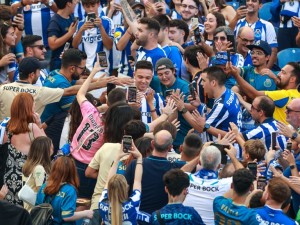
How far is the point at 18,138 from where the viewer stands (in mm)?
11875

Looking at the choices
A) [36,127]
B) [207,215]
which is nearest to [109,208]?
[207,215]

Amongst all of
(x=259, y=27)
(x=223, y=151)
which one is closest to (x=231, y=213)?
(x=223, y=151)

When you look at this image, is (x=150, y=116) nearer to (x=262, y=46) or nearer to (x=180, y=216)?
(x=262, y=46)

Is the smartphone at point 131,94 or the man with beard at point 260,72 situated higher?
the smartphone at point 131,94

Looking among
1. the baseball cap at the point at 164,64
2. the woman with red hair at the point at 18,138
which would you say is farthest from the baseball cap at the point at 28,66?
the baseball cap at the point at 164,64

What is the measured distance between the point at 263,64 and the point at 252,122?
0.96m

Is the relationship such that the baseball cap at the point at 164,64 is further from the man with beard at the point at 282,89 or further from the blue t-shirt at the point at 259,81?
the blue t-shirt at the point at 259,81

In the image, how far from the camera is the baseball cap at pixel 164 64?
13.8 metres

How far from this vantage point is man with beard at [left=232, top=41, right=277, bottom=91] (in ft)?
47.4

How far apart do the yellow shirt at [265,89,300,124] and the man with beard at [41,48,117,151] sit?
7.17 feet

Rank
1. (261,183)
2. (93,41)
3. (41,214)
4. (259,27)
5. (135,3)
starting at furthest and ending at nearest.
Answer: (135,3)
(259,27)
(93,41)
(261,183)
(41,214)

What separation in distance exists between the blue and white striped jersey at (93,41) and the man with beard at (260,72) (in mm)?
2694

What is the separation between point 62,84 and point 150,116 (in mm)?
1371

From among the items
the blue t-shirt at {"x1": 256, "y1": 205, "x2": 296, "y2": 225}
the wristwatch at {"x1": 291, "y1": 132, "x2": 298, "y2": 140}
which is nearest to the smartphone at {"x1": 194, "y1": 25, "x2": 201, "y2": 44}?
the wristwatch at {"x1": 291, "y1": 132, "x2": 298, "y2": 140}
